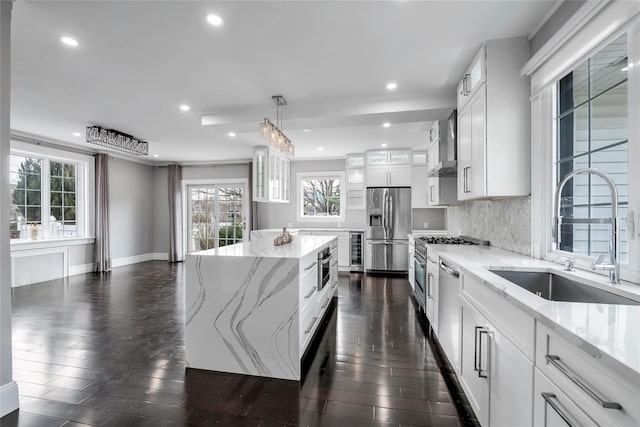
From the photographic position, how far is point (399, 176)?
238 inches

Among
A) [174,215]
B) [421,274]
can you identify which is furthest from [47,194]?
[421,274]

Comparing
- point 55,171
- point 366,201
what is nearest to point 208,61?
point 366,201

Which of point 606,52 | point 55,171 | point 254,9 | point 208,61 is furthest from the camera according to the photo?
point 55,171

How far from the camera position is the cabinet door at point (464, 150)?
2.73 metres

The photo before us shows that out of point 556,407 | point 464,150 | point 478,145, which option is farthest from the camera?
point 464,150

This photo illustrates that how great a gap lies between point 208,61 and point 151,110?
1725 mm

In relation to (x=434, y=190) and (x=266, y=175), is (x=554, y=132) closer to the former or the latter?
(x=434, y=190)

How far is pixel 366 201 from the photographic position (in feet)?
20.3

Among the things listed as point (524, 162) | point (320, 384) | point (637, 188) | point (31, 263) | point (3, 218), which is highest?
point (524, 162)

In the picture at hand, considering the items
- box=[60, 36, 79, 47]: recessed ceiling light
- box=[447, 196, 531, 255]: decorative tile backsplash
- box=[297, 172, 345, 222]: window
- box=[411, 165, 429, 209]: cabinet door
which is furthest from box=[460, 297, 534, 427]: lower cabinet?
box=[297, 172, 345, 222]: window

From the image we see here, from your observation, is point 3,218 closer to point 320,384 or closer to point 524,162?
point 320,384

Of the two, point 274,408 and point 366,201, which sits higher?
point 366,201

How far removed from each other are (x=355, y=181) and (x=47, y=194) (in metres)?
5.96

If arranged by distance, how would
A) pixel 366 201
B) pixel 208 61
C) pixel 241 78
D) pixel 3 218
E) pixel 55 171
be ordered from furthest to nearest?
pixel 366 201 < pixel 55 171 < pixel 241 78 < pixel 208 61 < pixel 3 218
